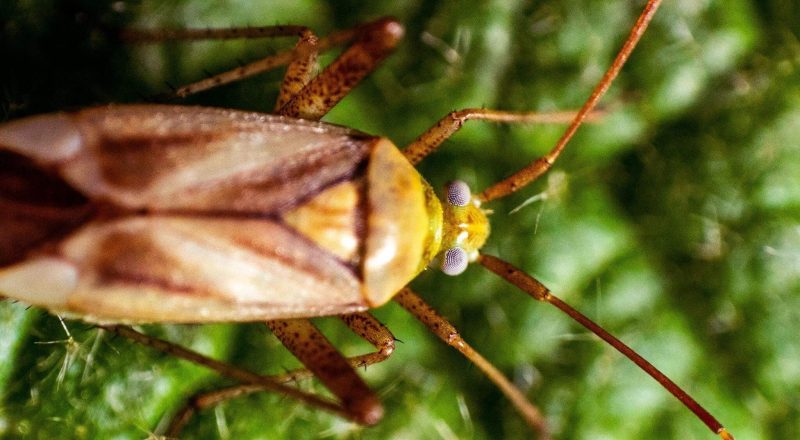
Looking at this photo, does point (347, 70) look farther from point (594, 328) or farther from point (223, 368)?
point (594, 328)

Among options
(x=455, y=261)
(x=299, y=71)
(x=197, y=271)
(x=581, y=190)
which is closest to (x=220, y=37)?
(x=299, y=71)

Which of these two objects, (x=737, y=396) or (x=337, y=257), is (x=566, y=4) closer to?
(x=337, y=257)

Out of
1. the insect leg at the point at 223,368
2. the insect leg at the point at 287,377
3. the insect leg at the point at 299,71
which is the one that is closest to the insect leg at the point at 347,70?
the insect leg at the point at 299,71

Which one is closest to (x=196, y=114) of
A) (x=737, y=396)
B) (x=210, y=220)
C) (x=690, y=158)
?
(x=210, y=220)

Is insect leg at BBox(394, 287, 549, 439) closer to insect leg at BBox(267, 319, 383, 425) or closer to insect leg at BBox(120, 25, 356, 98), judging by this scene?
insect leg at BBox(267, 319, 383, 425)

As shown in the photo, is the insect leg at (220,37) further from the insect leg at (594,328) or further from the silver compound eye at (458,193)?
the insect leg at (594,328)

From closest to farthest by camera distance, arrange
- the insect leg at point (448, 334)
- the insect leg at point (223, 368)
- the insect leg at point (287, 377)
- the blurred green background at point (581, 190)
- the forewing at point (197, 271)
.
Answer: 1. the forewing at point (197, 271)
2. the insect leg at point (223, 368)
3. the insect leg at point (448, 334)
4. the insect leg at point (287, 377)
5. the blurred green background at point (581, 190)
